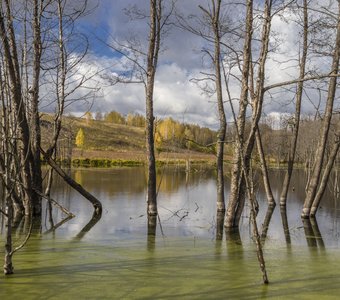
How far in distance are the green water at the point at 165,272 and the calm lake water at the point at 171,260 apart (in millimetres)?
12

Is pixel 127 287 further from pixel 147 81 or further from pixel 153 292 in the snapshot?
pixel 147 81

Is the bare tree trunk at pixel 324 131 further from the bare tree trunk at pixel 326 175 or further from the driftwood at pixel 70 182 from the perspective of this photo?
the driftwood at pixel 70 182

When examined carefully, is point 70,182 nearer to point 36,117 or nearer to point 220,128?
point 36,117

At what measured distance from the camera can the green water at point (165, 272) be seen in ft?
18.0

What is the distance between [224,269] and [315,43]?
9035 mm

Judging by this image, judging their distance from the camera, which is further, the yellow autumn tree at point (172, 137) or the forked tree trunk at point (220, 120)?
the forked tree trunk at point (220, 120)

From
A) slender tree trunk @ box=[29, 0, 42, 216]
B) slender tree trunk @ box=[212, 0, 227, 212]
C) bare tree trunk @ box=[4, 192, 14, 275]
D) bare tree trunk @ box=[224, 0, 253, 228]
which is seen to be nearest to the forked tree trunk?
slender tree trunk @ box=[212, 0, 227, 212]

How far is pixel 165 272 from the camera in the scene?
6539 mm

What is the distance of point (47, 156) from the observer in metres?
13.1

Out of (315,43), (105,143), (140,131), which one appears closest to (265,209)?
(315,43)

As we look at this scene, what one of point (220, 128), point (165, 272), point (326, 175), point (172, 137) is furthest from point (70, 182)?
point (165, 272)

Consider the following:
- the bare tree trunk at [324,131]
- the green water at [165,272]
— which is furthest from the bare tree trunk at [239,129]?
the bare tree trunk at [324,131]

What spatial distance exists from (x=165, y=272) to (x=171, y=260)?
0.92m

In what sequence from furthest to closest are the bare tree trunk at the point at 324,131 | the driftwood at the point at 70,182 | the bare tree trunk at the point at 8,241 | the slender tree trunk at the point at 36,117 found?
the bare tree trunk at the point at 324,131
the driftwood at the point at 70,182
the slender tree trunk at the point at 36,117
the bare tree trunk at the point at 8,241
